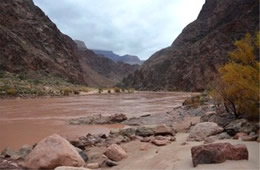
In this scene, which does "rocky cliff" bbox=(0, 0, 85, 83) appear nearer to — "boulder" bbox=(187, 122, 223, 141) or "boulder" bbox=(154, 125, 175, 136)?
"boulder" bbox=(154, 125, 175, 136)

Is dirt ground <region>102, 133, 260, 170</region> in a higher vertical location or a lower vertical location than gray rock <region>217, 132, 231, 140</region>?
lower

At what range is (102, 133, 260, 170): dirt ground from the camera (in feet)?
19.0

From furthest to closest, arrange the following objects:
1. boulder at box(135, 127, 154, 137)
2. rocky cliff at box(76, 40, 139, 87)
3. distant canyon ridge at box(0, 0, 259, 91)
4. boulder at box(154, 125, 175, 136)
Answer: rocky cliff at box(76, 40, 139, 87)
distant canyon ridge at box(0, 0, 259, 91)
boulder at box(135, 127, 154, 137)
boulder at box(154, 125, 175, 136)

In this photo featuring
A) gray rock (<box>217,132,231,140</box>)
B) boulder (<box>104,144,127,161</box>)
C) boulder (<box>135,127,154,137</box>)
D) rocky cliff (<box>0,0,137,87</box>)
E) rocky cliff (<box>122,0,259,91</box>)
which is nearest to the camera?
boulder (<box>104,144,127,161</box>)

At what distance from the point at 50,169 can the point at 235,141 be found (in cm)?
437

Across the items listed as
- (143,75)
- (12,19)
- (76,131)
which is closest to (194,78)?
(143,75)

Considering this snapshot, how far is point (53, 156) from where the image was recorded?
6699mm

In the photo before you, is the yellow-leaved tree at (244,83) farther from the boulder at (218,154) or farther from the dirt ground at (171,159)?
the boulder at (218,154)

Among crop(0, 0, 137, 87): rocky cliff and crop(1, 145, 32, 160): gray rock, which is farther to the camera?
crop(0, 0, 137, 87): rocky cliff

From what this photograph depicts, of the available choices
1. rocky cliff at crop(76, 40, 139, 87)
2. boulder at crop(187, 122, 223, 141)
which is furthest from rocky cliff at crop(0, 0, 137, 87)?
rocky cliff at crop(76, 40, 139, 87)

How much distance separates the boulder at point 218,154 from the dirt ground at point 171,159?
0.11 meters

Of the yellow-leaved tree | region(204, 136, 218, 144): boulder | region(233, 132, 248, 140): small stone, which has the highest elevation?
the yellow-leaved tree

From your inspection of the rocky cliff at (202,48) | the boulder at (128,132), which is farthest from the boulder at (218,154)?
the rocky cliff at (202,48)

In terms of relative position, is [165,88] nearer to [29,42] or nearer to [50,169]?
[29,42]
